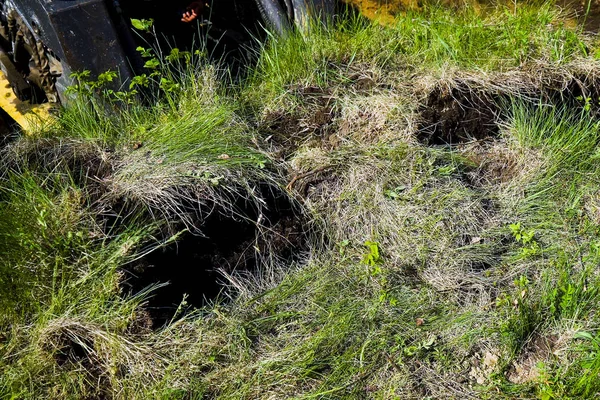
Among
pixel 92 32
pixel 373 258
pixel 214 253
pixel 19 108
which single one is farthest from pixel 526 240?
pixel 19 108

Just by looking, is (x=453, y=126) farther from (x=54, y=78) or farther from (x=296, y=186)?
(x=54, y=78)

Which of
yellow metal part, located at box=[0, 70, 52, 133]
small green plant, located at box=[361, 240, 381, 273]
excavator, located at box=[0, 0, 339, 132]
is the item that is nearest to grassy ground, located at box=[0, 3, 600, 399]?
small green plant, located at box=[361, 240, 381, 273]

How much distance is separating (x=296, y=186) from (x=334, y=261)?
441 mm

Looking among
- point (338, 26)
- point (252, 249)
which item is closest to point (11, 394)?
point (252, 249)

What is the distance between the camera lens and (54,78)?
13.5 feet

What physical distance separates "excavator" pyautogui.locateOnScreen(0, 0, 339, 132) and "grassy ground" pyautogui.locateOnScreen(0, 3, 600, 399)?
23 centimetres

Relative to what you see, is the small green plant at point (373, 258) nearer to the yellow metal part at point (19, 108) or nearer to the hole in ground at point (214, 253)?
the hole in ground at point (214, 253)

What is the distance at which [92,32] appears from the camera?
151 inches

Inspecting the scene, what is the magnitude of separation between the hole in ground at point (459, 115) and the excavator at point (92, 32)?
2.91 ft

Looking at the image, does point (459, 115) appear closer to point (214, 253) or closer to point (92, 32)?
point (214, 253)

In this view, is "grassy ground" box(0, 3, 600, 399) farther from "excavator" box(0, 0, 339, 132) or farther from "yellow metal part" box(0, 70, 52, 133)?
"yellow metal part" box(0, 70, 52, 133)

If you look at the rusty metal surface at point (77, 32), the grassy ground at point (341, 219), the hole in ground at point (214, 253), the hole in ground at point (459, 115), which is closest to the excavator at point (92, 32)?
the rusty metal surface at point (77, 32)

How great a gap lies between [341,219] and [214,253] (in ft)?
2.05

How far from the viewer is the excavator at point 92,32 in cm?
383
